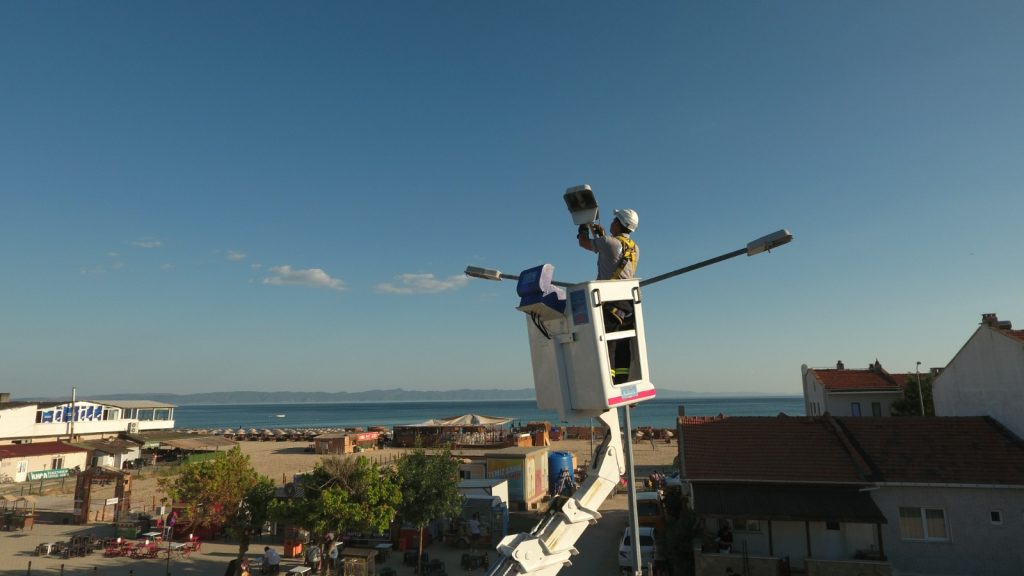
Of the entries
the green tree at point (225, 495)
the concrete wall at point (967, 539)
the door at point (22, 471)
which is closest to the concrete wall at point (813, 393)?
the concrete wall at point (967, 539)

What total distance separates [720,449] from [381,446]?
46570 mm

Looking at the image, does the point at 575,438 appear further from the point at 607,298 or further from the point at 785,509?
the point at 607,298

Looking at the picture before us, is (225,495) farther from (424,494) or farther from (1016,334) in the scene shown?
(1016,334)

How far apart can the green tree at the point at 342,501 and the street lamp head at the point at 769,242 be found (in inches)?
614

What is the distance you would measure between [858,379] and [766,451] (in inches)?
884

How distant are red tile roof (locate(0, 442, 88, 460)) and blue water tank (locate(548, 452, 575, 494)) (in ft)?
118

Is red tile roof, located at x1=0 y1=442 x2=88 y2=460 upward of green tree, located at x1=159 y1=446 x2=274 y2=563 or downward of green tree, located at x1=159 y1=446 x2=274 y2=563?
upward

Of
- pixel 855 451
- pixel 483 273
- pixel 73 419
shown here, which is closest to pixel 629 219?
pixel 483 273

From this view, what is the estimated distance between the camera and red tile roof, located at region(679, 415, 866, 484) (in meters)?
19.3

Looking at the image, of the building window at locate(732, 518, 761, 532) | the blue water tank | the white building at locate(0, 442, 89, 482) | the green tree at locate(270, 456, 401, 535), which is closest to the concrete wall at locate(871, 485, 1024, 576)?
the building window at locate(732, 518, 761, 532)

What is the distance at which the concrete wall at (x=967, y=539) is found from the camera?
1758 centimetres

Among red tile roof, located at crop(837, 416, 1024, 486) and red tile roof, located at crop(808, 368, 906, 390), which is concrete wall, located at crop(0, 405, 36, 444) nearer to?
red tile roof, located at crop(837, 416, 1024, 486)

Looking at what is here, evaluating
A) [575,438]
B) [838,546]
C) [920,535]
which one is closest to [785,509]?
[838,546]

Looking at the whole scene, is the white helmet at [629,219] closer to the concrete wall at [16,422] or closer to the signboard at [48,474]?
the signboard at [48,474]
